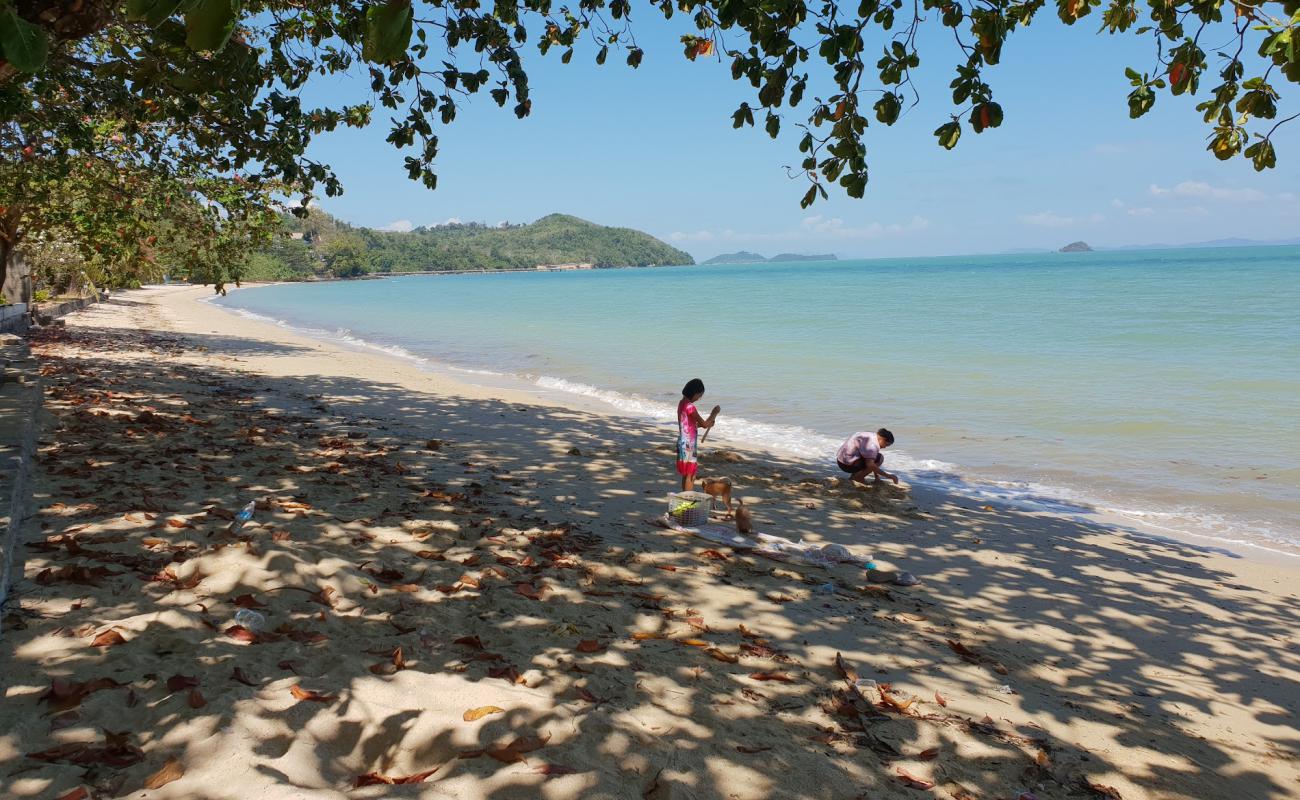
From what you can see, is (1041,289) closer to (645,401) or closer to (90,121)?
(645,401)

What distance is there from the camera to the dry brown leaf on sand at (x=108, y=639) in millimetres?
3465

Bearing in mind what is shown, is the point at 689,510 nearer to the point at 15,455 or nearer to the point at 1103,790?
the point at 1103,790

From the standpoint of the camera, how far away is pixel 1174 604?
6.14 m

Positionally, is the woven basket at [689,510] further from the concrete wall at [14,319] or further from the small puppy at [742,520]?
the concrete wall at [14,319]

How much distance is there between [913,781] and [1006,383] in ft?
57.9

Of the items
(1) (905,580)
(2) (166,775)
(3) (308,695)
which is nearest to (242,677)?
(3) (308,695)

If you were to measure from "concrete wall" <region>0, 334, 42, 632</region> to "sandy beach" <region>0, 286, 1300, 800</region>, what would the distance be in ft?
0.48

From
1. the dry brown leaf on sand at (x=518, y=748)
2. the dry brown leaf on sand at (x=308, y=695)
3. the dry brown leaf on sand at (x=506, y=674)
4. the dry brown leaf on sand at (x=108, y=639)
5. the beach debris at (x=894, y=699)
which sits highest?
the dry brown leaf on sand at (x=108, y=639)

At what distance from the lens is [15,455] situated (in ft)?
19.4

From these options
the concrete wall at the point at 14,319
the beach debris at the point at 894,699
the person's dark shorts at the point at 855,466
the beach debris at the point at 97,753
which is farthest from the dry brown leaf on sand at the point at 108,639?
the concrete wall at the point at 14,319

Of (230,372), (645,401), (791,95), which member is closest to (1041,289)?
(645,401)

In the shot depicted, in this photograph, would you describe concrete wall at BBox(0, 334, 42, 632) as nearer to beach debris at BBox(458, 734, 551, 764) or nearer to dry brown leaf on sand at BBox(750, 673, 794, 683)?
beach debris at BBox(458, 734, 551, 764)

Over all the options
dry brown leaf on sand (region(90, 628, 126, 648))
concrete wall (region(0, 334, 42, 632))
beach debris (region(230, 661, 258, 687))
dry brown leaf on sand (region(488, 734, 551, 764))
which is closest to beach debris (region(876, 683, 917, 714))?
dry brown leaf on sand (region(488, 734, 551, 764))

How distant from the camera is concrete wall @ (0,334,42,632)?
4102mm
